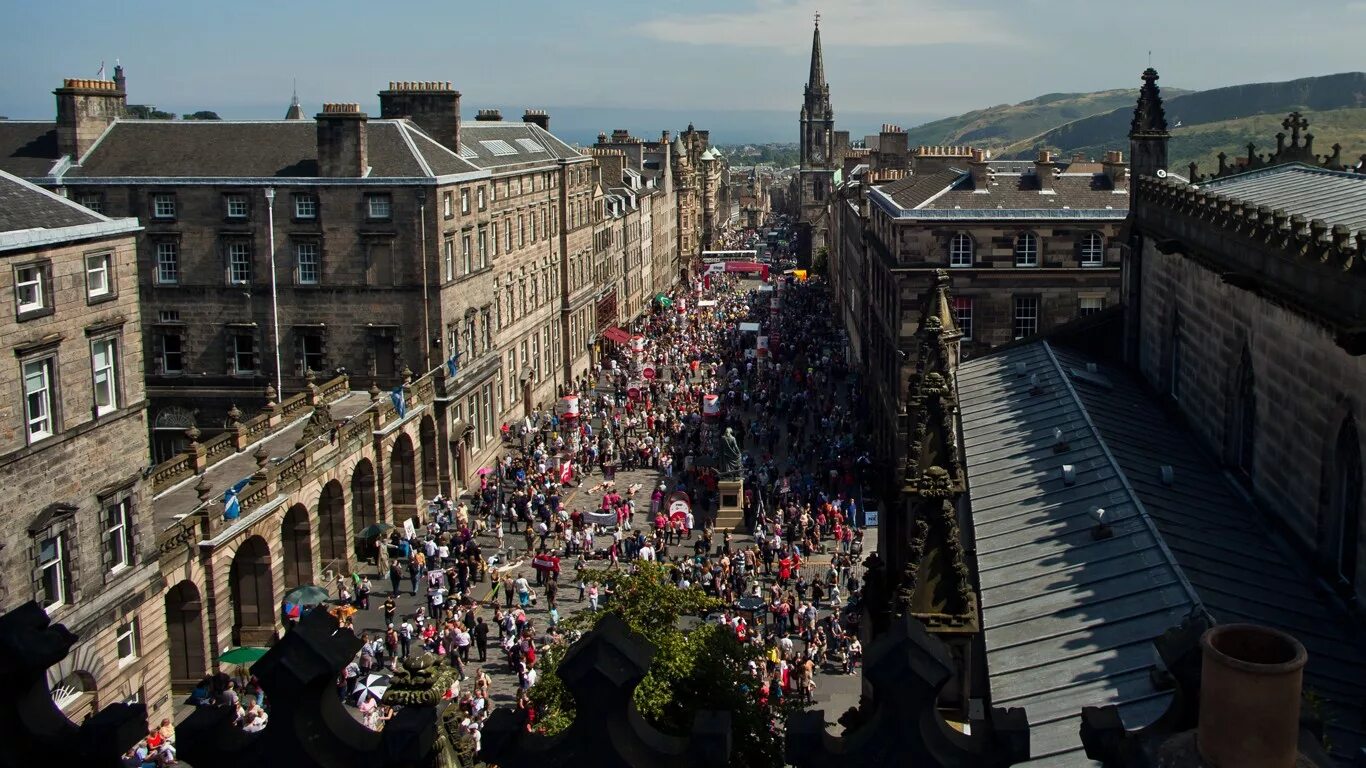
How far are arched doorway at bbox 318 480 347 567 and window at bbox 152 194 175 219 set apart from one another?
15798 millimetres

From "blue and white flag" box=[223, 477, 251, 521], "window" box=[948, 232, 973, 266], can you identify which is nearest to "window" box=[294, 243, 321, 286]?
"blue and white flag" box=[223, 477, 251, 521]

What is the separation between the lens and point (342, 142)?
5078 centimetres

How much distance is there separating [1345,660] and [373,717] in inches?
743

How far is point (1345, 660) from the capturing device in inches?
637

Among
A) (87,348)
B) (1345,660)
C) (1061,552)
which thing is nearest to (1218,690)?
(1345,660)

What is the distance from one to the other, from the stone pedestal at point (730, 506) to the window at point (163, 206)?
23567mm

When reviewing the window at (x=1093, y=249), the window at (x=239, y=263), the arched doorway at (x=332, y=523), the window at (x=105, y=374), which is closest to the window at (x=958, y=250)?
the window at (x=1093, y=249)

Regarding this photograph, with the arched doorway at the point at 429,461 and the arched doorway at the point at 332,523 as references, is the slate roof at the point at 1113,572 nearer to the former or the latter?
the arched doorway at the point at 332,523

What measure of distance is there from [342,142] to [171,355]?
36.1ft

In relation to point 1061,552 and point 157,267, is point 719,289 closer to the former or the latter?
point 157,267

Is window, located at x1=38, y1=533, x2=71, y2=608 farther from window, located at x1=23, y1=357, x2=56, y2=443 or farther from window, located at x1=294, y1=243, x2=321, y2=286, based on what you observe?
window, located at x1=294, y1=243, x2=321, y2=286

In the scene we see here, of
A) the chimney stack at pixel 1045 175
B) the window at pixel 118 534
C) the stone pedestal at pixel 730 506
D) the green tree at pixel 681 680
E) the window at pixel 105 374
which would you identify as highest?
the chimney stack at pixel 1045 175

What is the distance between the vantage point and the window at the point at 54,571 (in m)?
26.4

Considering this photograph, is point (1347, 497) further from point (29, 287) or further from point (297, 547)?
point (297, 547)
